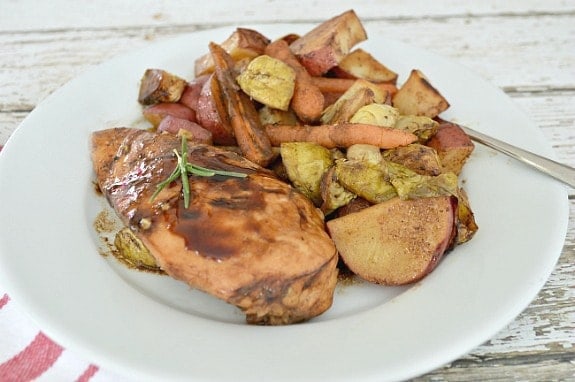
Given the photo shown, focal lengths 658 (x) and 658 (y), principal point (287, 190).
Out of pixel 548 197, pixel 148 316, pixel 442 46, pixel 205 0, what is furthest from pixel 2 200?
pixel 442 46

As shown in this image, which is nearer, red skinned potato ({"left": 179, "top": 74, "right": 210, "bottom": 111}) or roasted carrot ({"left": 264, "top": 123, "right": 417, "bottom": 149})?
roasted carrot ({"left": 264, "top": 123, "right": 417, "bottom": 149})

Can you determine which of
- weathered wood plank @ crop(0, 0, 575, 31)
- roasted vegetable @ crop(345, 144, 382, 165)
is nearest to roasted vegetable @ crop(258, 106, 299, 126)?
roasted vegetable @ crop(345, 144, 382, 165)

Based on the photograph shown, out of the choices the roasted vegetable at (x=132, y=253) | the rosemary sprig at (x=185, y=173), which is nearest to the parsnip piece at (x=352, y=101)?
the rosemary sprig at (x=185, y=173)

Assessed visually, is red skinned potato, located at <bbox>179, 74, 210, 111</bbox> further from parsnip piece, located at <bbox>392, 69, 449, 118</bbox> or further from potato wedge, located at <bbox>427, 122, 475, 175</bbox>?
potato wedge, located at <bbox>427, 122, 475, 175</bbox>

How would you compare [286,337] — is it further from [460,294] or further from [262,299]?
[460,294]

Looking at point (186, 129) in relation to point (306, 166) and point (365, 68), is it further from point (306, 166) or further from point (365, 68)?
point (365, 68)

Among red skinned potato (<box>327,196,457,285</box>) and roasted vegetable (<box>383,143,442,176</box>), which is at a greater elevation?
roasted vegetable (<box>383,143,442,176</box>)
